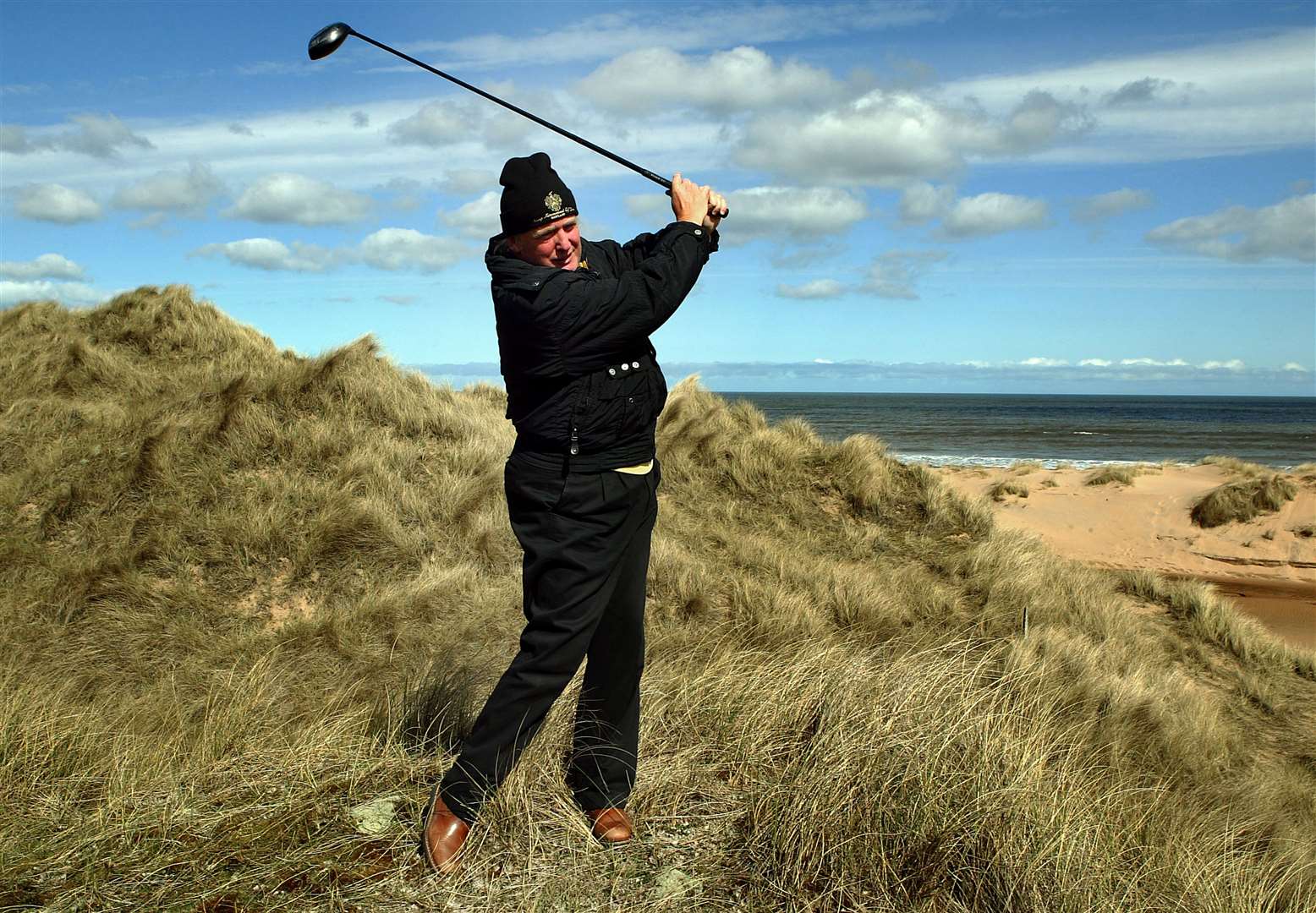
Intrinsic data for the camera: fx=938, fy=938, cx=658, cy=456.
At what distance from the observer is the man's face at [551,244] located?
2797 millimetres

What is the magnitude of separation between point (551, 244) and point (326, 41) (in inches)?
71.1

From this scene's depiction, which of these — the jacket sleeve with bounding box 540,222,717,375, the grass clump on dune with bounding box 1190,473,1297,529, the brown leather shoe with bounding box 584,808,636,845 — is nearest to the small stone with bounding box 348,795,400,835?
the brown leather shoe with bounding box 584,808,636,845

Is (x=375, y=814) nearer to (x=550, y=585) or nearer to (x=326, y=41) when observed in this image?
(x=550, y=585)

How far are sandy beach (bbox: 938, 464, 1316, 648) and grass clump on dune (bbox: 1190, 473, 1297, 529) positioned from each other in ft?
0.37

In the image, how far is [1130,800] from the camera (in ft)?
12.7

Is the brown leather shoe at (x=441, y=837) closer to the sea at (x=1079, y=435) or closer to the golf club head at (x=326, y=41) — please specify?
the golf club head at (x=326, y=41)

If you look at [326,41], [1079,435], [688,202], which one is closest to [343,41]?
[326,41]

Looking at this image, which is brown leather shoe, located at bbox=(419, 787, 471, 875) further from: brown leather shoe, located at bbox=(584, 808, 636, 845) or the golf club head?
the golf club head

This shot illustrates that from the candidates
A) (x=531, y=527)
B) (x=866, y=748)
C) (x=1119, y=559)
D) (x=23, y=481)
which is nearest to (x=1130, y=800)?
(x=866, y=748)

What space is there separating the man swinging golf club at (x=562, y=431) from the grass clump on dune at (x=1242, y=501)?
12445 millimetres

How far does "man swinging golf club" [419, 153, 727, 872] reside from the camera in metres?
2.63

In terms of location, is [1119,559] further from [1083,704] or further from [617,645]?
[617,645]

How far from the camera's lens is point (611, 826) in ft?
9.49

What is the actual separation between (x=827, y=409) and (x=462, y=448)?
226 ft
